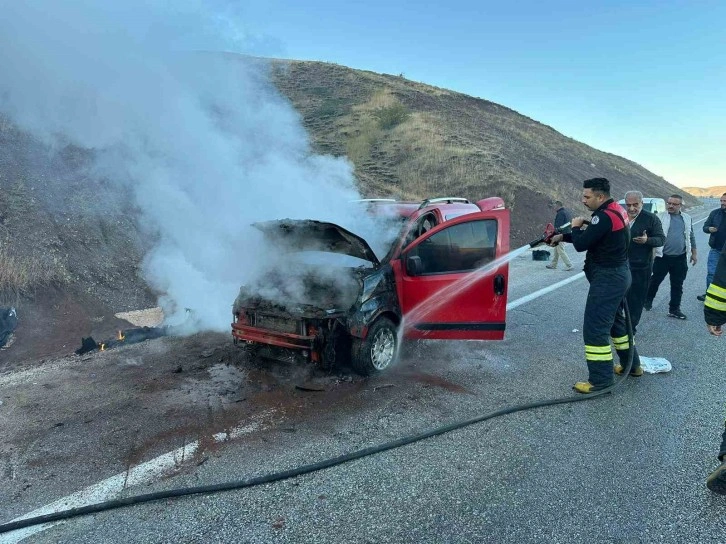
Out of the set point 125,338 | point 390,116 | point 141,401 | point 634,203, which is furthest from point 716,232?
point 390,116

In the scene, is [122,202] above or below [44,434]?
above

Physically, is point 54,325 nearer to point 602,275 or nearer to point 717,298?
point 602,275

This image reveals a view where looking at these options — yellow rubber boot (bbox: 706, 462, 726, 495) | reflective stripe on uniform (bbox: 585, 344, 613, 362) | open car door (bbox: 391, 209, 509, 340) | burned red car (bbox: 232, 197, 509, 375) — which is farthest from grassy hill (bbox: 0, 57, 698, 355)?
yellow rubber boot (bbox: 706, 462, 726, 495)

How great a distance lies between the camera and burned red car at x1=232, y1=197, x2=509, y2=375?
4.34 meters

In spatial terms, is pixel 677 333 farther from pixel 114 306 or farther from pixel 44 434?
pixel 114 306

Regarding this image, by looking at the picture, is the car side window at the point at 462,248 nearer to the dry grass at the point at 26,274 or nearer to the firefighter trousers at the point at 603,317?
the firefighter trousers at the point at 603,317

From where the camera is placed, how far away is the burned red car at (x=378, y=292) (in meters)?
4.34

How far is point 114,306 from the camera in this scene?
6.95 metres

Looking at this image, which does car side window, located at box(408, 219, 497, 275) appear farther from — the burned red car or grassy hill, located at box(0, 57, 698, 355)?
grassy hill, located at box(0, 57, 698, 355)

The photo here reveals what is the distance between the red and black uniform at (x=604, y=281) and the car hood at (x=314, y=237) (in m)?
2.02

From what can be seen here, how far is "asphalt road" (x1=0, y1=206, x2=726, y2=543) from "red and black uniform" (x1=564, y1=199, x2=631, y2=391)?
335 mm

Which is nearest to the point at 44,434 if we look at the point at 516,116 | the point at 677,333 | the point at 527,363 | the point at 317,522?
the point at 317,522

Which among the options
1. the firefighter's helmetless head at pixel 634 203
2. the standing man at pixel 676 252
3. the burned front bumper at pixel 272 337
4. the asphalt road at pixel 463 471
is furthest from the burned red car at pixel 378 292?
the standing man at pixel 676 252

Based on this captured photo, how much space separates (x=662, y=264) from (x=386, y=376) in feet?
16.2
